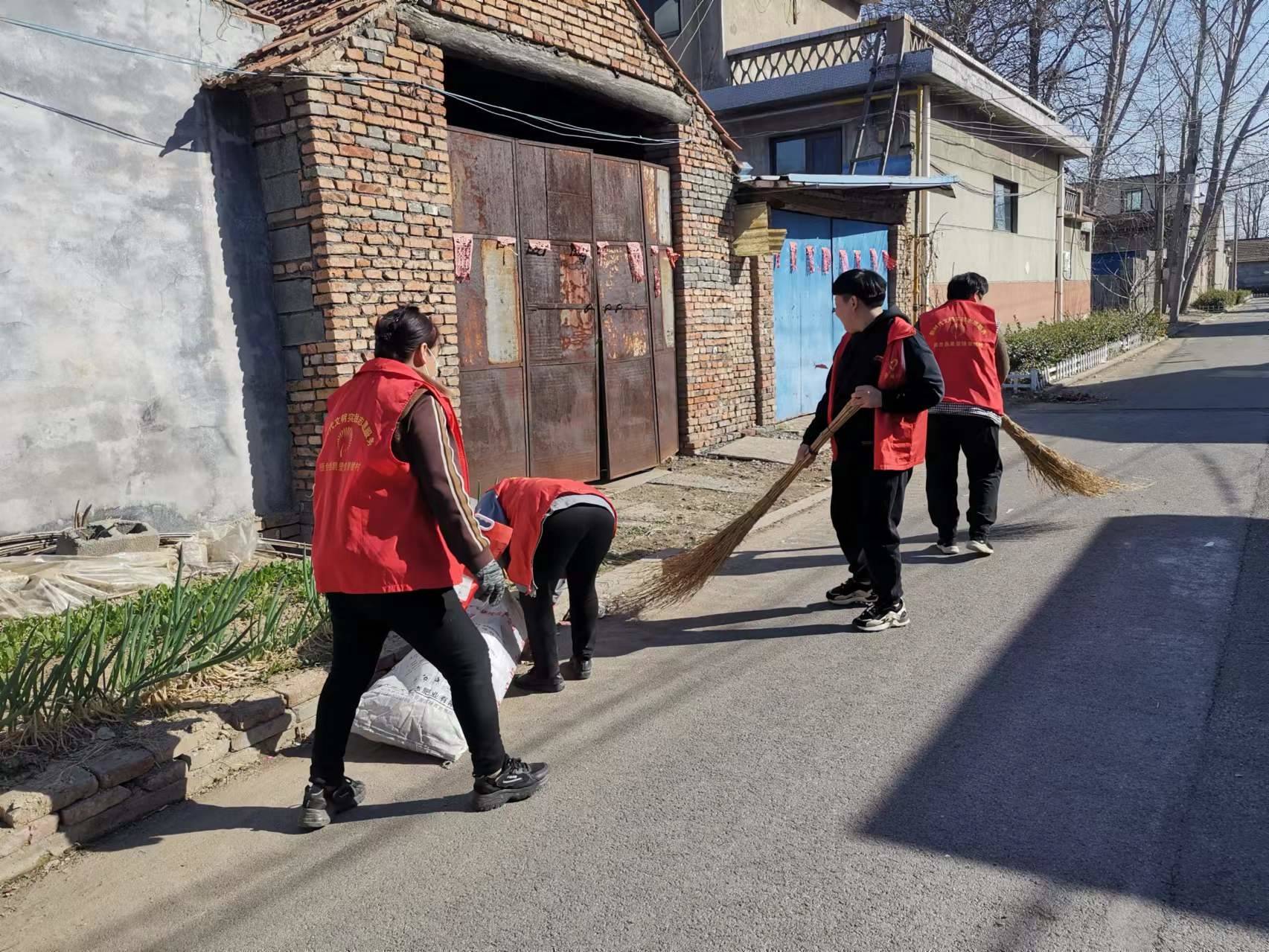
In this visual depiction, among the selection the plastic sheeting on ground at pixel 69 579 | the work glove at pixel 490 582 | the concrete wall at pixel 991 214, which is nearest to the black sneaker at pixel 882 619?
the work glove at pixel 490 582

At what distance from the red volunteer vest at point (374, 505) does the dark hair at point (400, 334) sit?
2.5 inches

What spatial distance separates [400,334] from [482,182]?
5092 mm

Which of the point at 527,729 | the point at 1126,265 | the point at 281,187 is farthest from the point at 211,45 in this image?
the point at 1126,265

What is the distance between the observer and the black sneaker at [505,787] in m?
3.53

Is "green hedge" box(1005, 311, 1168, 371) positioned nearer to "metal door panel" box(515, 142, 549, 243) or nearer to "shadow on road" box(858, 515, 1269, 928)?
"metal door panel" box(515, 142, 549, 243)

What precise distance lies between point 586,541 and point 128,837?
206 centimetres

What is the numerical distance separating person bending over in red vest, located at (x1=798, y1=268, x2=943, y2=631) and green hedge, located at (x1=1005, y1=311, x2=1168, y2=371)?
8.72 metres

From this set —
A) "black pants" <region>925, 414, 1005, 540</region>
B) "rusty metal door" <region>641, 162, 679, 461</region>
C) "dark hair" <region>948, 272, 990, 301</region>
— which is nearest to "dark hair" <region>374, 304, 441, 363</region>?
"black pants" <region>925, 414, 1005, 540</region>

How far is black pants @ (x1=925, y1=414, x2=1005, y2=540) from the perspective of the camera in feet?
21.5

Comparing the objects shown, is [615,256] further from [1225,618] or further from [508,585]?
[1225,618]

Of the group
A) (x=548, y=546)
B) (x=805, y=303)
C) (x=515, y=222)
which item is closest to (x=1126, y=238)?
(x=805, y=303)

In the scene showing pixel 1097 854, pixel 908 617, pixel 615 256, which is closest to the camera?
pixel 1097 854

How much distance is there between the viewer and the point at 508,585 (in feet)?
15.2

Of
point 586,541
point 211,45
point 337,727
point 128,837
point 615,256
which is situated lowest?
point 128,837
